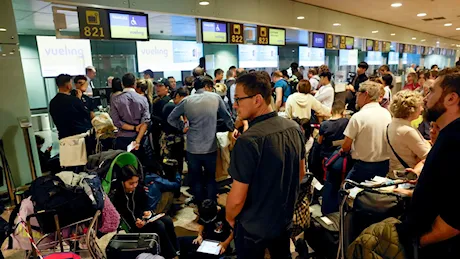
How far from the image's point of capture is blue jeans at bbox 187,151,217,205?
374cm

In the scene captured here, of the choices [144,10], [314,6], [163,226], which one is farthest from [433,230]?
[314,6]

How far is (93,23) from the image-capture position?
4.07 metres

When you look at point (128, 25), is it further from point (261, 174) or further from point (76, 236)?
point (261, 174)

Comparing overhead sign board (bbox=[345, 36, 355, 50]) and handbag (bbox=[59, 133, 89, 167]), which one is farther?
overhead sign board (bbox=[345, 36, 355, 50])

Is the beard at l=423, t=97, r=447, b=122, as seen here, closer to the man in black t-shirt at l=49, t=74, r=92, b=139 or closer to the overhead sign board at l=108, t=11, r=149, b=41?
the man in black t-shirt at l=49, t=74, r=92, b=139

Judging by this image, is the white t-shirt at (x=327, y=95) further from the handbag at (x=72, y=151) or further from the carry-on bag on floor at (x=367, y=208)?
the handbag at (x=72, y=151)

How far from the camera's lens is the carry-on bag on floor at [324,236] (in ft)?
8.22

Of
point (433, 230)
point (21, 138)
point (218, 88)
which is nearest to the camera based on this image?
point (433, 230)

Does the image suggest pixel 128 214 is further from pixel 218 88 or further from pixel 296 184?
pixel 218 88

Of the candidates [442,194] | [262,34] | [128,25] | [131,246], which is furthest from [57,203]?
[262,34]

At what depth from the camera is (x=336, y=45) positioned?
27.2 feet

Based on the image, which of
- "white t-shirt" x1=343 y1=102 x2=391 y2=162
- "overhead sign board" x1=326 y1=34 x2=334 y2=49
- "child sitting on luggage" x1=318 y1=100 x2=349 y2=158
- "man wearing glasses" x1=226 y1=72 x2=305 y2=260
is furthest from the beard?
"overhead sign board" x1=326 y1=34 x2=334 y2=49

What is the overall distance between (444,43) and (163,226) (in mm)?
18795

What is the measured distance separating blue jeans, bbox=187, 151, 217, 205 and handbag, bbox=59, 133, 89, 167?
1.28 metres
